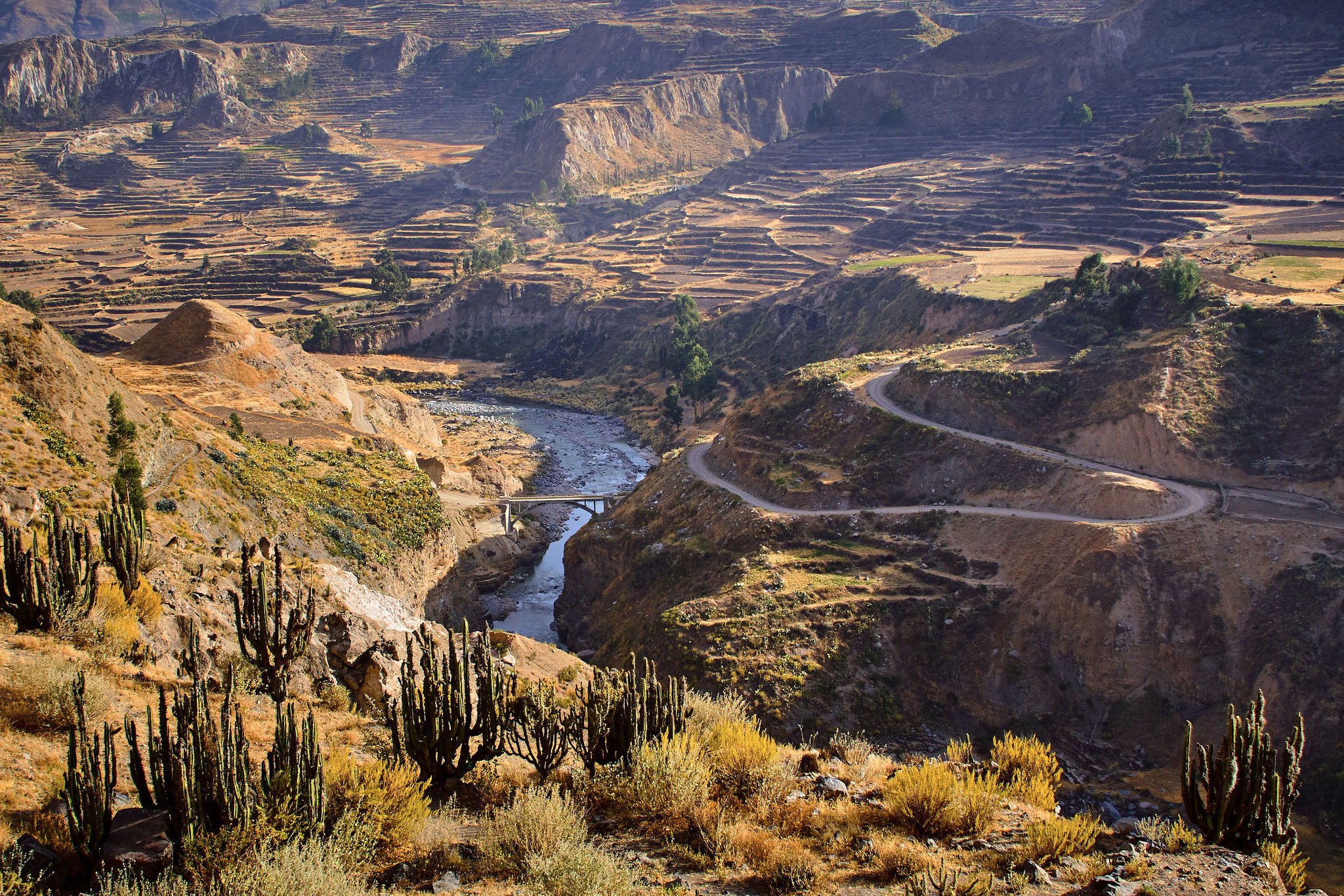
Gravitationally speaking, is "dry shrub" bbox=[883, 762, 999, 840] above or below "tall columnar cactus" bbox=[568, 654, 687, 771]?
below

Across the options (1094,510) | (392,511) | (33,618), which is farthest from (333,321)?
(33,618)

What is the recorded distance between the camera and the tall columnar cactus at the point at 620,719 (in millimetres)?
20297

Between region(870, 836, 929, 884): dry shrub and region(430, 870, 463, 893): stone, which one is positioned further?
region(870, 836, 929, 884): dry shrub

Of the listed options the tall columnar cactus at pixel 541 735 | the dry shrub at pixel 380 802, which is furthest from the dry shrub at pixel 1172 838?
the dry shrub at pixel 380 802

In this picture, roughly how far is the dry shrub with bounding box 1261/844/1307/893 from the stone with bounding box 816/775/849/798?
7459mm

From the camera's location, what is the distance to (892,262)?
10019 cm

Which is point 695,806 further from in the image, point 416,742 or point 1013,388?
point 1013,388

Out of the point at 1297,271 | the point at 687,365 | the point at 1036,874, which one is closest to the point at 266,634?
the point at 1036,874

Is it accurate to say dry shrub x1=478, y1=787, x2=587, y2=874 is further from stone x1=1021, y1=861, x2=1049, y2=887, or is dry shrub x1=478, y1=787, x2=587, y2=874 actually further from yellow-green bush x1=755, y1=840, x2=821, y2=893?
stone x1=1021, y1=861, x2=1049, y2=887

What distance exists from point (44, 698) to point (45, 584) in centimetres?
371

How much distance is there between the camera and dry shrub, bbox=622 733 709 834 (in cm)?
1830

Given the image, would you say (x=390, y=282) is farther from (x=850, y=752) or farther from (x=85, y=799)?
(x=85, y=799)

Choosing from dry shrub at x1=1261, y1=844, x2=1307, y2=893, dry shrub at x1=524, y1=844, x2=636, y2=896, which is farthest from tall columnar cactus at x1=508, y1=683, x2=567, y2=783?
dry shrub at x1=1261, y1=844, x2=1307, y2=893

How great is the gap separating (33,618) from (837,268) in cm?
9150
